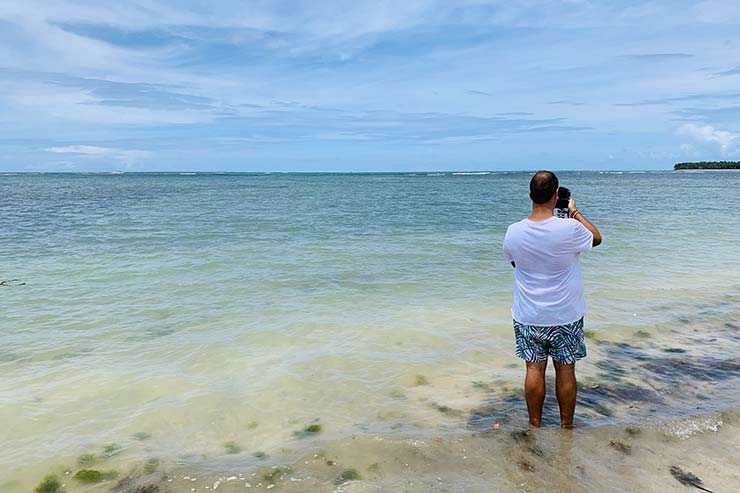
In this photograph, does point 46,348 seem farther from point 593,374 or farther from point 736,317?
point 736,317

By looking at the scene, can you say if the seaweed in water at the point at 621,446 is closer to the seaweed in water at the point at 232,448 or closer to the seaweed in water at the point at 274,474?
the seaweed in water at the point at 274,474

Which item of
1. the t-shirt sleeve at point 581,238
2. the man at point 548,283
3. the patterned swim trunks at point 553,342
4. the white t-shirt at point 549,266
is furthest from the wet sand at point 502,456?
the t-shirt sleeve at point 581,238

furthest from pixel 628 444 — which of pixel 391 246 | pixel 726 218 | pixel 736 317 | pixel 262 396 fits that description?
pixel 726 218

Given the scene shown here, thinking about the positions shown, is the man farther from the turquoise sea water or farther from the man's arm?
the turquoise sea water

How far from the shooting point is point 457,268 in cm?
1227

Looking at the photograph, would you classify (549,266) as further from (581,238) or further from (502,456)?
(502,456)

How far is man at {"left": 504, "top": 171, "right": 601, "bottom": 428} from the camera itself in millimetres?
4141

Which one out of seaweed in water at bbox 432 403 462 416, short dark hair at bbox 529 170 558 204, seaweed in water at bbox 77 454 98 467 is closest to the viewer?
short dark hair at bbox 529 170 558 204

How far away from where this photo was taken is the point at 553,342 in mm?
4352

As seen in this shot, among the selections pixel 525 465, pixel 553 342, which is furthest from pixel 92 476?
pixel 553 342

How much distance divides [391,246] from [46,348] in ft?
31.9

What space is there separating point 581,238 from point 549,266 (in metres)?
0.32

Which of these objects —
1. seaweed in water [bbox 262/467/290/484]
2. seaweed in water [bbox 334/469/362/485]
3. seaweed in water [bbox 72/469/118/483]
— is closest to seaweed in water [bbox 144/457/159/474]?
seaweed in water [bbox 72/469/118/483]

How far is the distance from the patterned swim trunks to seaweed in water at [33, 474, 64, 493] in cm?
378
